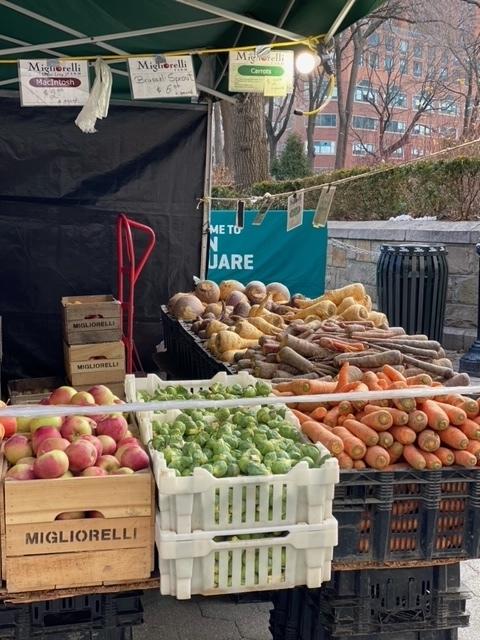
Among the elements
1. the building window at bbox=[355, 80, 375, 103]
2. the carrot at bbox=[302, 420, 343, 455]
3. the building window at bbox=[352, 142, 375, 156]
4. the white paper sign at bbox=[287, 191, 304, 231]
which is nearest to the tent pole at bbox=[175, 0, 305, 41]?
the white paper sign at bbox=[287, 191, 304, 231]

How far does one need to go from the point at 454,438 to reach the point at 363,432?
1.16 feet

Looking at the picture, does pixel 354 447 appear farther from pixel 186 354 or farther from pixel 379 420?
pixel 186 354

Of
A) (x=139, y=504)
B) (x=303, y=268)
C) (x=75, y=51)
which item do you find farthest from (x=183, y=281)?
(x=139, y=504)

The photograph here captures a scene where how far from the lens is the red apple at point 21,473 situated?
7.98 feet

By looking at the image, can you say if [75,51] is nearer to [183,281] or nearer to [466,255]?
[183,281]

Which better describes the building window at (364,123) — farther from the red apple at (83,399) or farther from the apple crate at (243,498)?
the apple crate at (243,498)

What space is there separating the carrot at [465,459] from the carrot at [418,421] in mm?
188

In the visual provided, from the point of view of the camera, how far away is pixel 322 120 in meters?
54.8

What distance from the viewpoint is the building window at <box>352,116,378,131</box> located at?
4925 centimetres

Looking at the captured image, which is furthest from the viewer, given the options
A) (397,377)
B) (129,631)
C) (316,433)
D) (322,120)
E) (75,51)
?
(322,120)

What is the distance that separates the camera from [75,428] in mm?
2793

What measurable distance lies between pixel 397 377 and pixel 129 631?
6.03 feet

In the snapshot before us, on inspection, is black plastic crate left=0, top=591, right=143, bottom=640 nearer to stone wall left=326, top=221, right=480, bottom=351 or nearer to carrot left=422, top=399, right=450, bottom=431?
carrot left=422, top=399, right=450, bottom=431

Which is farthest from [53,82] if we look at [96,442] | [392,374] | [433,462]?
[433,462]
